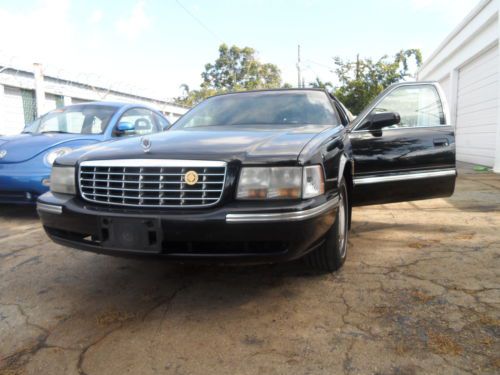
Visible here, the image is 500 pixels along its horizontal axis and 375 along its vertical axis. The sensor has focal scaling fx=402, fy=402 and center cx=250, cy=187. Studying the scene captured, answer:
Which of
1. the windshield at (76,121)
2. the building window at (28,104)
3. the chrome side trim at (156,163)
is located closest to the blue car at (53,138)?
the windshield at (76,121)

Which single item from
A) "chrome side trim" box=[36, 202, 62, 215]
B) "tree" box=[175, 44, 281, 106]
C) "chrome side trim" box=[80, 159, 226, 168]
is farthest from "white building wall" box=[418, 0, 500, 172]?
"tree" box=[175, 44, 281, 106]

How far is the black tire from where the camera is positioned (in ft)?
8.12

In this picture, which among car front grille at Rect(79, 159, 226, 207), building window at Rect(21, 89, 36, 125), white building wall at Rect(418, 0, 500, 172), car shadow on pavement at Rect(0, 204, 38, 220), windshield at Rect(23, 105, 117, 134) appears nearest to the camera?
car front grille at Rect(79, 159, 226, 207)

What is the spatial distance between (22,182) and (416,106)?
4.09m

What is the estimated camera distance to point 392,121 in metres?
3.19

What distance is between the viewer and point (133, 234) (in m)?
2.03

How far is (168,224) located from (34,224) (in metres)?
3.16

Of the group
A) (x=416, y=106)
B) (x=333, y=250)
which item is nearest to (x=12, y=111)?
(x=416, y=106)

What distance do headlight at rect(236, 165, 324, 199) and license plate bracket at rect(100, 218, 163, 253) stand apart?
451 millimetres

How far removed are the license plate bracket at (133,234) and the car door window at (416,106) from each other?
252 cm

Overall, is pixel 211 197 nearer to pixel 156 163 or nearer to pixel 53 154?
pixel 156 163

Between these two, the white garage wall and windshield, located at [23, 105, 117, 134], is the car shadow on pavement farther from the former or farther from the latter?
the white garage wall

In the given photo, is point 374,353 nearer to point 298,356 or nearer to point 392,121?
point 298,356

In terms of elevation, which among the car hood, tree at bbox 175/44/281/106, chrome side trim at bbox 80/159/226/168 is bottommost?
chrome side trim at bbox 80/159/226/168
